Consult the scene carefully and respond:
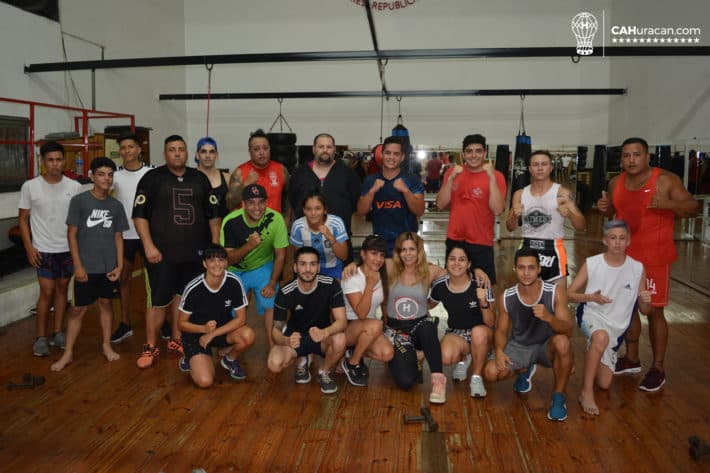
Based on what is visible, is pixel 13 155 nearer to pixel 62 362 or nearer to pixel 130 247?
pixel 130 247

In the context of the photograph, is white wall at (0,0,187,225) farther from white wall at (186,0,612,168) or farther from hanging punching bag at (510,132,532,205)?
hanging punching bag at (510,132,532,205)

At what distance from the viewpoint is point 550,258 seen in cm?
345

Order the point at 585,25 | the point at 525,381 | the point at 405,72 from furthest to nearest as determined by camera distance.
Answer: the point at 405,72
the point at 585,25
the point at 525,381

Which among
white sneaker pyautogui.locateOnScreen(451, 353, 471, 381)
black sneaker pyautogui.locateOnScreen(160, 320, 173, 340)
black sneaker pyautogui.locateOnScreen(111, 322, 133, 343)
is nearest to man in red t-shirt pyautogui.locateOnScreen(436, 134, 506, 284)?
white sneaker pyautogui.locateOnScreen(451, 353, 471, 381)

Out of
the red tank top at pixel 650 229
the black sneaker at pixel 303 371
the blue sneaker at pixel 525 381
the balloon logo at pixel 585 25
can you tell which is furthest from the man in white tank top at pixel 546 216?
the balloon logo at pixel 585 25

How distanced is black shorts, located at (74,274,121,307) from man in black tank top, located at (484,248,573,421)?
2.41 meters

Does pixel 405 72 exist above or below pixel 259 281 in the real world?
above

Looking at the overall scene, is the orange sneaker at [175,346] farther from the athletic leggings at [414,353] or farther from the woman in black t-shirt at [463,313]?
the woman in black t-shirt at [463,313]

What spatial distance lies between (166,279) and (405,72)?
910cm

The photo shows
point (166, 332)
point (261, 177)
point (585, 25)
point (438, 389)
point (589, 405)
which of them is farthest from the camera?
point (585, 25)

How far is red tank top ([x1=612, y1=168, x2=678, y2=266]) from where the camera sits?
3412 mm

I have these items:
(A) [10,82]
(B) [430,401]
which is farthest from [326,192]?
(A) [10,82]

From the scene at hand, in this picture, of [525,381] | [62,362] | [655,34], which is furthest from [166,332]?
[655,34]

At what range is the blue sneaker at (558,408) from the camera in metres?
2.96
